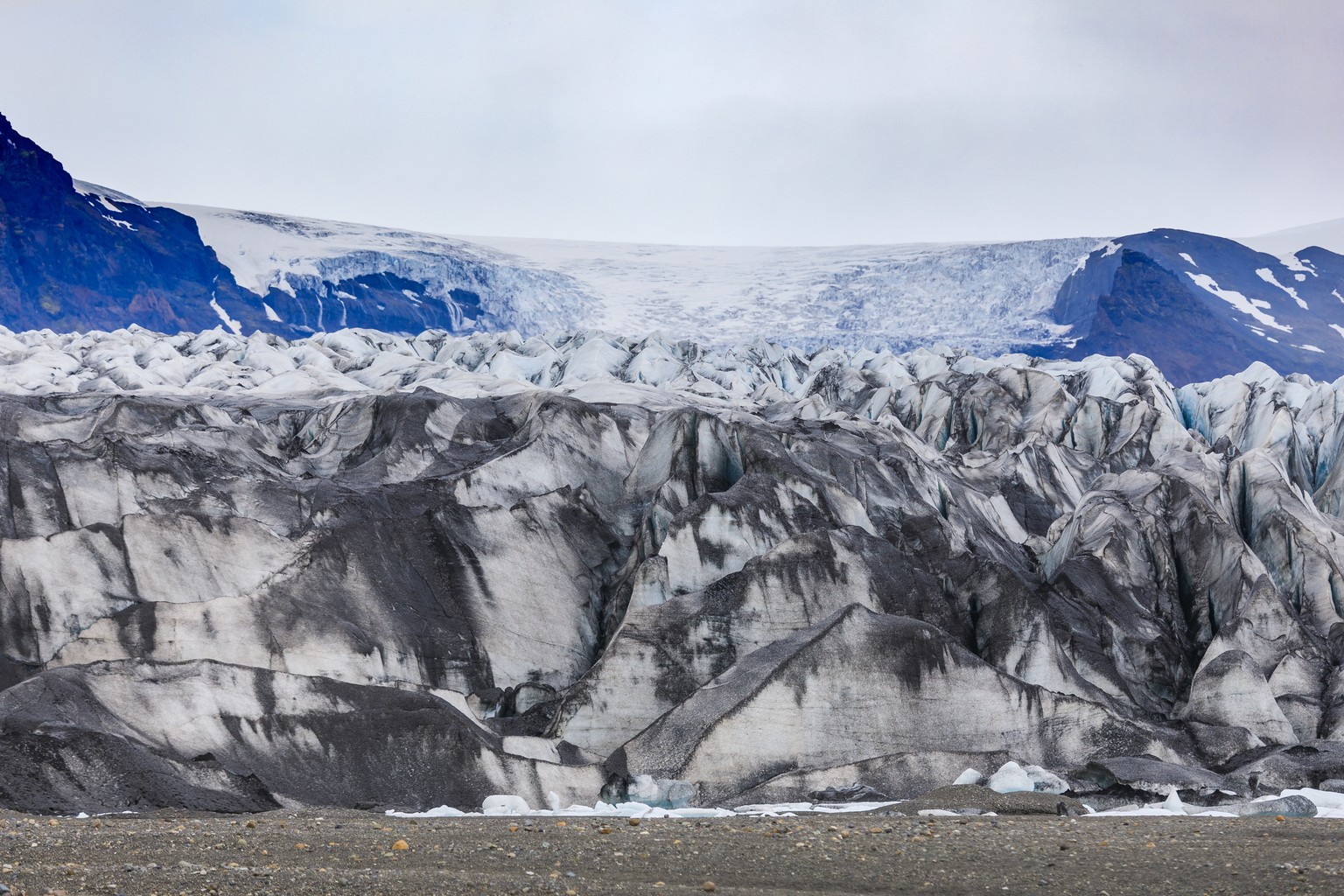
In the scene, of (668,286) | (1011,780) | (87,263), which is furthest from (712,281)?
(1011,780)

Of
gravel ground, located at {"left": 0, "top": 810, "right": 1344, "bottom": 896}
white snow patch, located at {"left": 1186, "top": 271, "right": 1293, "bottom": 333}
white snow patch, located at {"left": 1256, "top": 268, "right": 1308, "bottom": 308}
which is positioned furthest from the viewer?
white snow patch, located at {"left": 1256, "top": 268, "right": 1308, "bottom": 308}

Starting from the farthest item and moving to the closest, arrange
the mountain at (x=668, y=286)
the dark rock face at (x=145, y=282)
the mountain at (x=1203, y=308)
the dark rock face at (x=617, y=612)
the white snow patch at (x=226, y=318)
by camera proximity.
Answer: the white snow patch at (x=226, y=318)
the dark rock face at (x=145, y=282)
the mountain at (x=1203, y=308)
the mountain at (x=668, y=286)
the dark rock face at (x=617, y=612)

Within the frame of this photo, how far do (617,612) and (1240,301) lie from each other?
92661 millimetres

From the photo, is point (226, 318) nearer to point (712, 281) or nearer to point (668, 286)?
point (668, 286)

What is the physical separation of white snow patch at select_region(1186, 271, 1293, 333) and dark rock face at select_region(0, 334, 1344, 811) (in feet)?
242

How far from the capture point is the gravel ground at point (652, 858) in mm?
8367

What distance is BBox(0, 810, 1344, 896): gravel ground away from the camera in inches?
329

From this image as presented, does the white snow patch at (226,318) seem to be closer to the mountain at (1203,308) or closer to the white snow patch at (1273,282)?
the mountain at (1203,308)

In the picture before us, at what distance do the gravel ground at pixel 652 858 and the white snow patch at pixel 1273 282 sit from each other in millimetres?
102199

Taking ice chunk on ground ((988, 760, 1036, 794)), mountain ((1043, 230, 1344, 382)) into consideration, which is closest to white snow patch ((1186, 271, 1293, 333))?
mountain ((1043, 230, 1344, 382))

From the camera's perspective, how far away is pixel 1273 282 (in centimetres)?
10575

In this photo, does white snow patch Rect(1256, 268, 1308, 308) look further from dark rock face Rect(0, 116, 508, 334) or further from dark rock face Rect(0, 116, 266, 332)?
dark rock face Rect(0, 116, 266, 332)

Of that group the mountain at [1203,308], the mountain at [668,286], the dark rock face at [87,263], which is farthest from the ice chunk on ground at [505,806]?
the dark rock face at [87,263]

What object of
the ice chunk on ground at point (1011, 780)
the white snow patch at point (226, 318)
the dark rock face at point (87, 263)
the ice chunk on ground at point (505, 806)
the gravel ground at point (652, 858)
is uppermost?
the dark rock face at point (87, 263)
